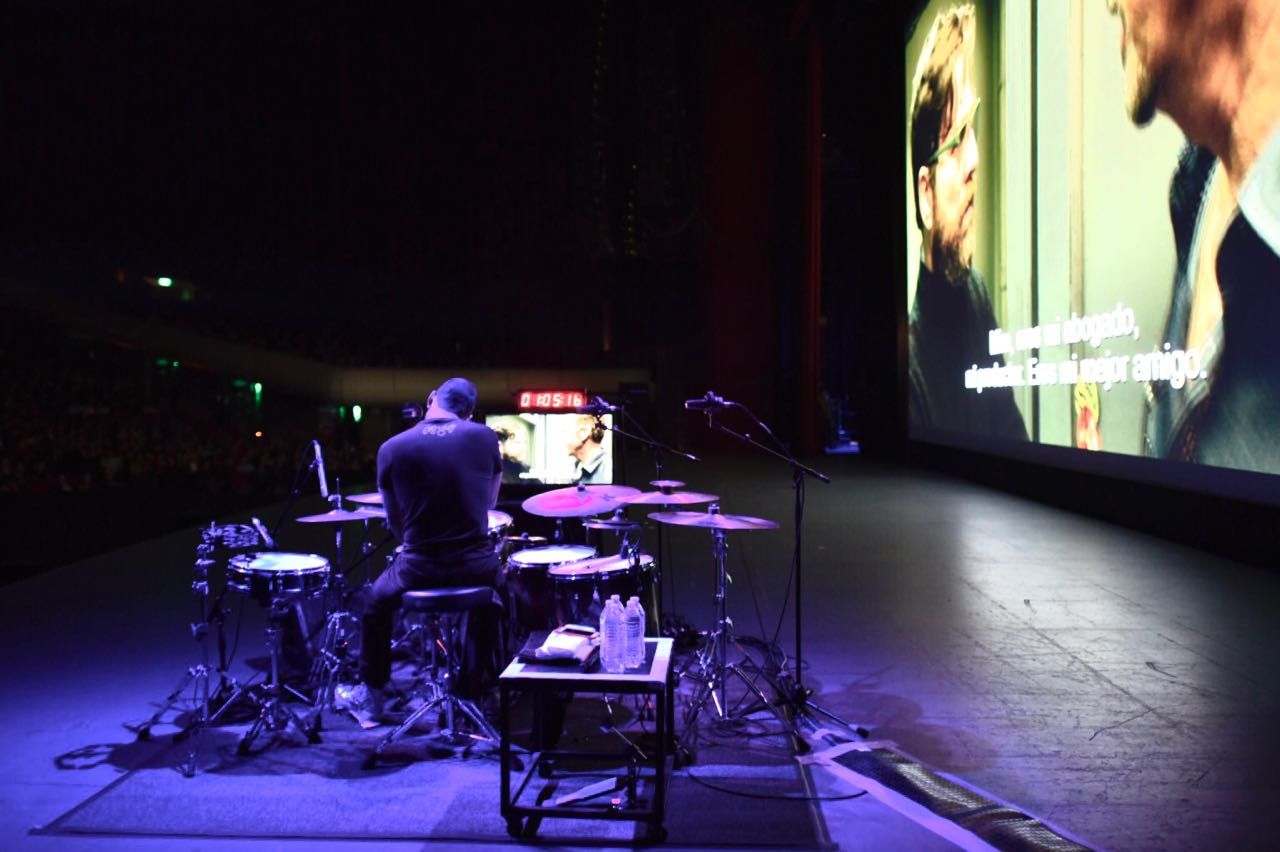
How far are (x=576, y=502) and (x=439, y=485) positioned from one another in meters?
0.73

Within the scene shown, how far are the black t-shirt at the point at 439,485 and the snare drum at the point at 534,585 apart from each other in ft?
1.23

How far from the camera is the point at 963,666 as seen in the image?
176 inches

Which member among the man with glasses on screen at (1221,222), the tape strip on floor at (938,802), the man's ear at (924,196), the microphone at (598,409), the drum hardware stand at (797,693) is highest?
the man's ear at (924,196)

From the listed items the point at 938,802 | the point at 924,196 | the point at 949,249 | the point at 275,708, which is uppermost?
the point at 924,196

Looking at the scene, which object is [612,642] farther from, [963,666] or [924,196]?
[924,196]

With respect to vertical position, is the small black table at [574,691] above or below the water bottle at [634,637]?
below

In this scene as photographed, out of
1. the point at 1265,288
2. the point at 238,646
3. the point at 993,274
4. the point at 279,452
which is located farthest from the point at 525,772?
the point at 279,452

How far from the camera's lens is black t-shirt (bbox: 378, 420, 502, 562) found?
11.0ft

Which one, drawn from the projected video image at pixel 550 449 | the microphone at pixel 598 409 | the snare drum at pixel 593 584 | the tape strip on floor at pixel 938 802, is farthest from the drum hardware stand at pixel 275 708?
the projected video image at pixel 550 449

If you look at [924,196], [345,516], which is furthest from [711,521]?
[924,196]

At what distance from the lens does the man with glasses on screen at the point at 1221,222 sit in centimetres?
586

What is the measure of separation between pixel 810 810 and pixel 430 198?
1610 centimetres

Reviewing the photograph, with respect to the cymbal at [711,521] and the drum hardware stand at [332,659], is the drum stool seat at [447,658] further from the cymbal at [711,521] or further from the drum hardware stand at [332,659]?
the cymbal at [711,521]

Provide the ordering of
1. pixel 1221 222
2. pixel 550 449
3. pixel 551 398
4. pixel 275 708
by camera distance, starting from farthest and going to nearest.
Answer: pixel 1221 222, pixel 551 398, pixel 550 449, pixel 275 708
